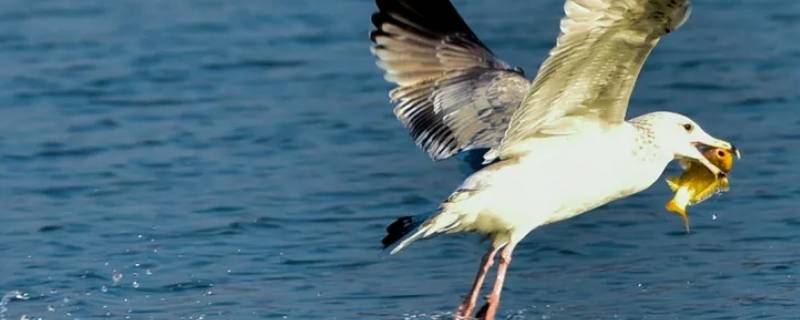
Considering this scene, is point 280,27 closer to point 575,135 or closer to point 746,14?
point 746,14

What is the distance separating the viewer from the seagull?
7.69 metres

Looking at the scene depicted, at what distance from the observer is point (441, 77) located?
1008 cm

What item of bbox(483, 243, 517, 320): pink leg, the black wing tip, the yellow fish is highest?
the black wing tip

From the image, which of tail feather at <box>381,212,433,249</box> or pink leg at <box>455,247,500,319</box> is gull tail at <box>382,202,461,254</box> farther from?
pink leg at <box>455,247,500,319</box>

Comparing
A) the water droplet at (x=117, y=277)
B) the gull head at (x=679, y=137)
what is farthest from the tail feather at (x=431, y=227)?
the water droplet at (x=117, y=277)

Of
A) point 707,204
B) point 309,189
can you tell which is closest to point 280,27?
point 309,189

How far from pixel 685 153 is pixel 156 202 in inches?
157

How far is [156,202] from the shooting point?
1155 centimetres

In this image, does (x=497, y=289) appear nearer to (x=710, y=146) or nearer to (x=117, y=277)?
(x=710, y=146)

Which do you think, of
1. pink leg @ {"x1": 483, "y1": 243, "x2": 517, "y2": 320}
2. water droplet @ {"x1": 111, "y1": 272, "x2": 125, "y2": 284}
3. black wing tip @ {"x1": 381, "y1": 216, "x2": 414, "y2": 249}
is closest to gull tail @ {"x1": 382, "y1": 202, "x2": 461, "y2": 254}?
black wing tip @ {"x1": 381, "y1": 216, "x2": 414, "y2": 249}

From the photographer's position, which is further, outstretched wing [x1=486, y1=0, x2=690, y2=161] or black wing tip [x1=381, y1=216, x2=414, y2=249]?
black wing tip [x1=381, y1=216, x2=414, y2=249]

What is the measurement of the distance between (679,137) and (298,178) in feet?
12.9

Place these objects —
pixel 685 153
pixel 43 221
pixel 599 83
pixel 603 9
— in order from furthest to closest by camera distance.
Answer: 1. pixel 43 221
2. pixel 685 153
3. pixel 599 83
4. pixel 603 9

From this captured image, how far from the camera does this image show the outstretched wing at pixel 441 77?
9.40m
